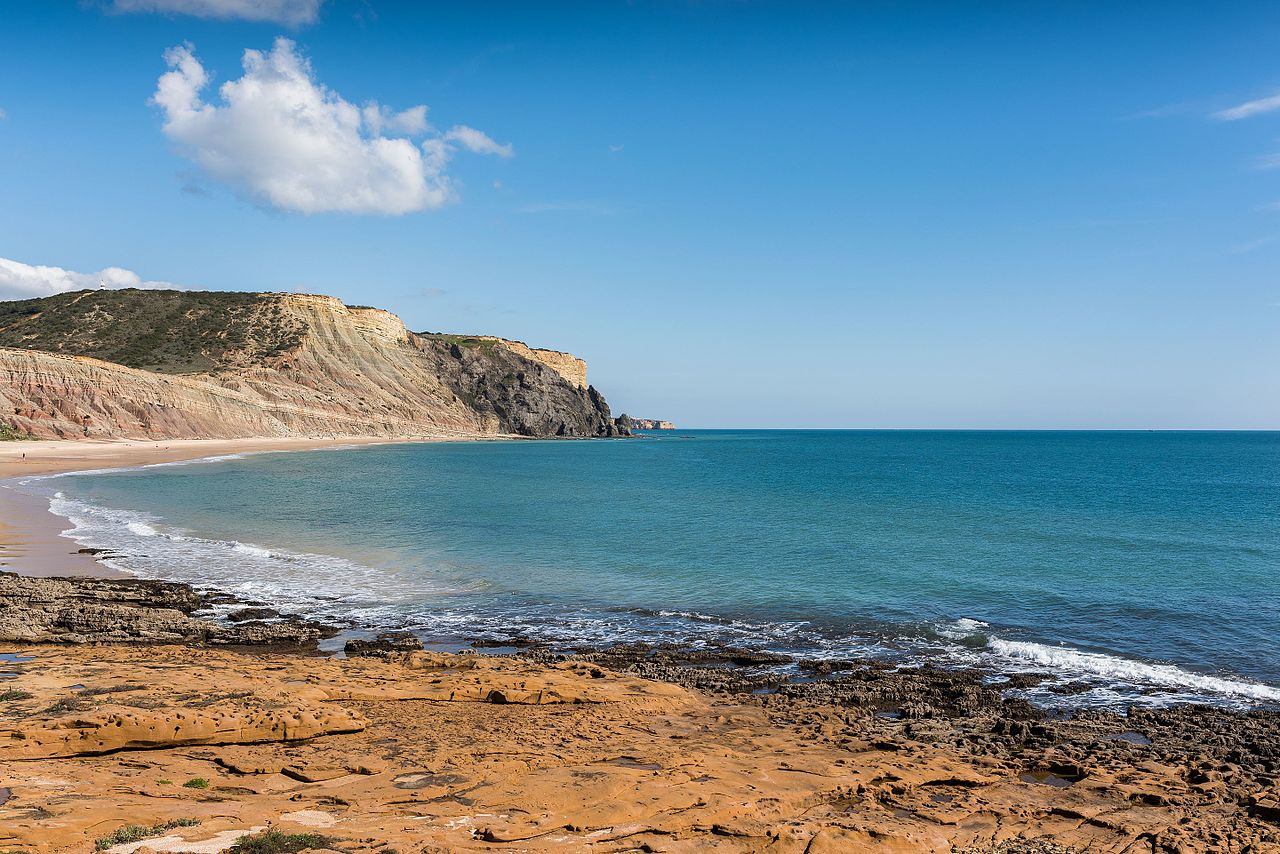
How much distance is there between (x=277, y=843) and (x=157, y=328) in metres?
127

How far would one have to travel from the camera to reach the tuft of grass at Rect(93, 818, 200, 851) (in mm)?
6363

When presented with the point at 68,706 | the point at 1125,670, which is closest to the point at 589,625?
the point at 68,706

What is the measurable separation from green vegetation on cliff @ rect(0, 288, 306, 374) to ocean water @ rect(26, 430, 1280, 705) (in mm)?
62627

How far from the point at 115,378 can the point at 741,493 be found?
7166 centimetres

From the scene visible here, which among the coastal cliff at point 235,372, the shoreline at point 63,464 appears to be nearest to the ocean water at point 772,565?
the shoreline at point 63,464

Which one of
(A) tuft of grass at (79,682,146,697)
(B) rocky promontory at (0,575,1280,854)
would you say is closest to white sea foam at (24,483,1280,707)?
(B) rocky promontory at (0,575,1280,854)

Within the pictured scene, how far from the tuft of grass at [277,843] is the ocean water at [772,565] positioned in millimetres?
9882

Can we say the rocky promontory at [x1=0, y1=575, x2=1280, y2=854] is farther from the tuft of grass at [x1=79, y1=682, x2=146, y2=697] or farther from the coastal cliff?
the coastal cliff

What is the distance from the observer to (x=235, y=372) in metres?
103

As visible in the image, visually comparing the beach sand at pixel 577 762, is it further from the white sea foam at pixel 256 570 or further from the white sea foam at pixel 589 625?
the white sea foam at pixel 256 570

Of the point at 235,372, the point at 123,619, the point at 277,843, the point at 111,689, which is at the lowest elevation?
the point at 123,619

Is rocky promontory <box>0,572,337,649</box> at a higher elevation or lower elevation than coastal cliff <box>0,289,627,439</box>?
A: lower

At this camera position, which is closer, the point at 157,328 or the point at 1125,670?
the point at 1125,670

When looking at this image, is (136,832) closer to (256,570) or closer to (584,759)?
(584,759)
